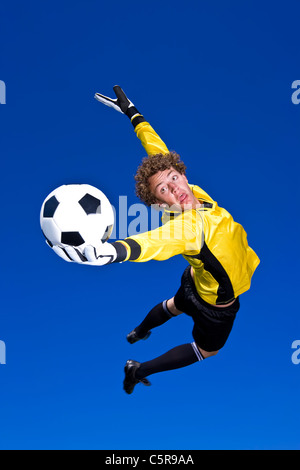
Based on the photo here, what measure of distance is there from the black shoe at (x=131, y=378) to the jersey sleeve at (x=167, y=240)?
1122 millimetres

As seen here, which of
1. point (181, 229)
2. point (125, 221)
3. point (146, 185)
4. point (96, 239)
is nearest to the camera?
point (96, 239)

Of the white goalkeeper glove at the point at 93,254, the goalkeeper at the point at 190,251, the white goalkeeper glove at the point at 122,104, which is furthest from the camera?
the white goalkeeper glove at the point at 122,104

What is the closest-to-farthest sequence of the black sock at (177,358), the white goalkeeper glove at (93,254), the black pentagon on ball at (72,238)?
1. the white goalkeeper glove at (93,254)
2. the black pentagon on ball at (72,238)
3. the black sock at (177,358)

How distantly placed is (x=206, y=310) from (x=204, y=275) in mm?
299

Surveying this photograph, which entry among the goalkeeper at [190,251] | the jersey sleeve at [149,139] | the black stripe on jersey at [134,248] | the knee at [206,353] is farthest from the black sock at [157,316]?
the black stripe on jersey at [134,248]

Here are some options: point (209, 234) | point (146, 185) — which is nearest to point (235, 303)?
point (209, 234)

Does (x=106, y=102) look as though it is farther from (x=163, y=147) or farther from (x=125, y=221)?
(x=125, y=221)

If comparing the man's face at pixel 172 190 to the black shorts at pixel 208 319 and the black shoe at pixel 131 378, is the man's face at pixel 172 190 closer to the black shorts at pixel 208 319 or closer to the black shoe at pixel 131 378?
the black shorts at pixel 208 319

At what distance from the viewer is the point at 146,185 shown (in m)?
2.89

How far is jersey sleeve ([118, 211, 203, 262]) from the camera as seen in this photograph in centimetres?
199

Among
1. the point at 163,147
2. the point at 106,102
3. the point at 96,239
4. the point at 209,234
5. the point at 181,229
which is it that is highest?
the point at 106,102

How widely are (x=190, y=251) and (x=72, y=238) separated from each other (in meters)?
0.70

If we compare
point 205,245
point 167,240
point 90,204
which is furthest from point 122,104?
point 167,240

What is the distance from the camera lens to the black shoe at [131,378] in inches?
128
